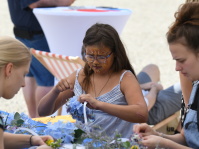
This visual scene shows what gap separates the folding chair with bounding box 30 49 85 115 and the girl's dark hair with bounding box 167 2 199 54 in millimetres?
1689

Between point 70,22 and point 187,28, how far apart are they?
7.48ft

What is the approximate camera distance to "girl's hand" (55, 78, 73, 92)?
3.09 m

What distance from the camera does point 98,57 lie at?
9.69ft

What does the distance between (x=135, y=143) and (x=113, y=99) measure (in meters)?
0.84

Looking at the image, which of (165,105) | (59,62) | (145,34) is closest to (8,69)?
(59,62)

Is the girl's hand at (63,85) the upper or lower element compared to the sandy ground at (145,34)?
upper

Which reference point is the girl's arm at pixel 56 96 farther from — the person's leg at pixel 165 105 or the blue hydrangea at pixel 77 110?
the person's leg at pixel 165 105

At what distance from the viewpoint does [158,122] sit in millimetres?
4453

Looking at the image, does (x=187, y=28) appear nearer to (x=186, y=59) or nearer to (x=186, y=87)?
(x=186, y=59)

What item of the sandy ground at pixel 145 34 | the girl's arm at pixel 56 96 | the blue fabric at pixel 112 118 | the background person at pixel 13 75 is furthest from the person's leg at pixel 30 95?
the background person at pixel 13 75

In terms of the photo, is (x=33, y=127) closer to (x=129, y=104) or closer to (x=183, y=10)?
(x=129, y=104)

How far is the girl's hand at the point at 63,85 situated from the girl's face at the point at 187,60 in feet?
2.94

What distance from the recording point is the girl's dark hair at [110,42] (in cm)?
298

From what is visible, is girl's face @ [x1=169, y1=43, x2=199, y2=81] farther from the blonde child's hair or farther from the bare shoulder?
the blonde child's hair
